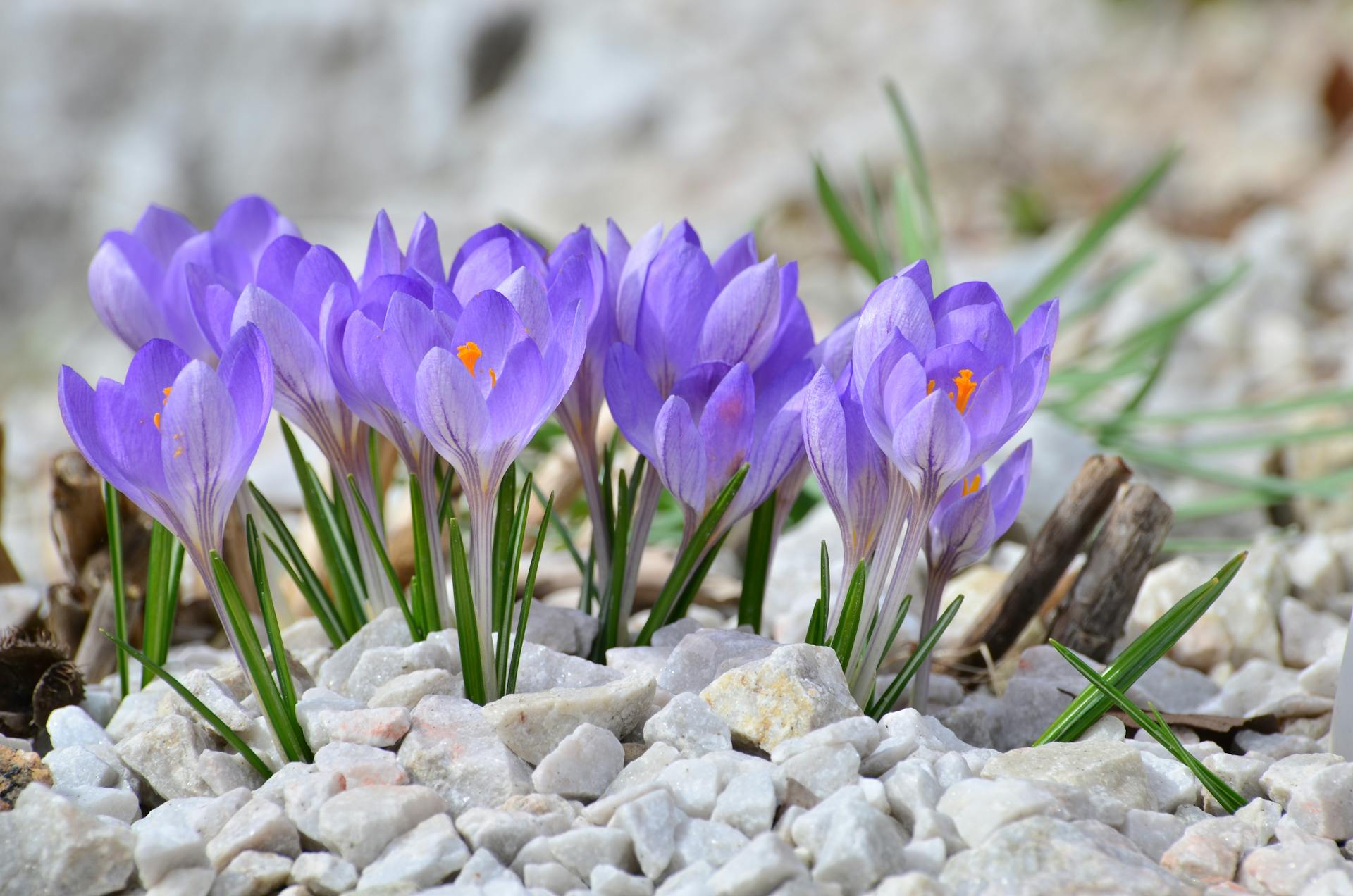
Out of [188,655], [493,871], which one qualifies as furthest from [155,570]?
[493,871]

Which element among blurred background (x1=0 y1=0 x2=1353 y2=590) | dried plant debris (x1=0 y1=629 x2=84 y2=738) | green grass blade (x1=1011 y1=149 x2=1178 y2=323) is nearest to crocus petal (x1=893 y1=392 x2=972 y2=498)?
dried plant debris (x1=0 y1=629 x2=84 y2=738)

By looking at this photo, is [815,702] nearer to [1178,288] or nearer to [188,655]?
[188,655]

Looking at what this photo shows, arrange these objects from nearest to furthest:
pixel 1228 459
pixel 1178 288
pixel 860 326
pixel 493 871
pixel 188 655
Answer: pixel 493 871
pixel 860 326
pixel 188 655
pixel 1228 459
pixel 1178 288

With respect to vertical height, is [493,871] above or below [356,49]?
below

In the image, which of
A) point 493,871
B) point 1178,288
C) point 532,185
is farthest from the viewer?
point 532,185

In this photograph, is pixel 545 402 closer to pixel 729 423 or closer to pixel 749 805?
pixel 729 423

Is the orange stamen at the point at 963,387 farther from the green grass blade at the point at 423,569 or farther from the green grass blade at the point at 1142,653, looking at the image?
the green grass blade at the point at 423,569

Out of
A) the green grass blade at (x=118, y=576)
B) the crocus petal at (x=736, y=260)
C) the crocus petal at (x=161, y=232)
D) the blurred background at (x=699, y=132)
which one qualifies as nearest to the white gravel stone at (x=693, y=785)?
the crocus petal at (x=736, y=260)
